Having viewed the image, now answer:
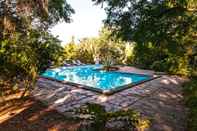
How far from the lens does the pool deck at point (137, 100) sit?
688cm

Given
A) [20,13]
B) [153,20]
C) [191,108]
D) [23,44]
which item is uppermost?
[20,13]

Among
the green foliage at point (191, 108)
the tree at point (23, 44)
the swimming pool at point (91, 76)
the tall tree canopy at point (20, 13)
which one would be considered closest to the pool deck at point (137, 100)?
the green foliage at point (191, 108)

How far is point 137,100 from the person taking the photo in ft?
28.3

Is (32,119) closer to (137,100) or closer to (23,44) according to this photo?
(23,44)

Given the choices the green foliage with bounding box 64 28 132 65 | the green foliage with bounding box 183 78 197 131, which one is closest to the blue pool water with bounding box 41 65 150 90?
the green foliage with bounding box 183 78 197 131

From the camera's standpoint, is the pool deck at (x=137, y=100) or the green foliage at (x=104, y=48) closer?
the pool deck at (x=137, y=100)

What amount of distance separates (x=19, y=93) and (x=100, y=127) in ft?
16.7

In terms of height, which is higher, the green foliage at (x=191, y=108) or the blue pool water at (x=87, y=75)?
the blue pool water at (x=87, y=75)

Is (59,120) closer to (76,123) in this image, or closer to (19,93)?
(76,123)

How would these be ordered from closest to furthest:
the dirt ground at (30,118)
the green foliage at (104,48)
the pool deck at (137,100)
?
the dirt ground at (30,118)
the pool deck at (137,100)
the green foliage at (104,48)

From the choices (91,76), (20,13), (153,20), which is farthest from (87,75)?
(153,20)

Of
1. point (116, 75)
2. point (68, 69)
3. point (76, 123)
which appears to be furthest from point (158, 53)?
point (76, 123)

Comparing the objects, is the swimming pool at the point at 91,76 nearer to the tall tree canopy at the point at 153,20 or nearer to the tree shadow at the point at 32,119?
the tree shadow at the point at 32,119

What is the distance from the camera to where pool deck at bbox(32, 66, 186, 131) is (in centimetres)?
688
